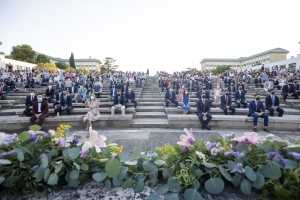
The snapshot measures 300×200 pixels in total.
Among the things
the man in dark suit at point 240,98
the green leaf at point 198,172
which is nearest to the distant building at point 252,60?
the man in dark suit at point 240,98

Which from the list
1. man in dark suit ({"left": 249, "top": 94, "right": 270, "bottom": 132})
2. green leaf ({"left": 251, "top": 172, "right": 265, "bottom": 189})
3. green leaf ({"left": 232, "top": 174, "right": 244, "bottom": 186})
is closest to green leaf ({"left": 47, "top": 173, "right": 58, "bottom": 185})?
green leaf ({"left": 232, "top": 174, "right": 244, "bottom": 186})

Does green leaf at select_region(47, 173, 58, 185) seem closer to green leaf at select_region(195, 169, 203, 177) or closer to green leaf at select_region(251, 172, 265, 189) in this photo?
green leaf at select_region(195, 169, 203, 177)

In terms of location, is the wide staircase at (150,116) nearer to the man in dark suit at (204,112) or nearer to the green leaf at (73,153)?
the man in dark suit at (204,112)

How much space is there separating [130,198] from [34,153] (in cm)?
86

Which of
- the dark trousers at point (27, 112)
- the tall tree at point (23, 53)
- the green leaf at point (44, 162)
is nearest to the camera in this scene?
the green leaf at point (44, 162)

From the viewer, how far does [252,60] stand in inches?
3310

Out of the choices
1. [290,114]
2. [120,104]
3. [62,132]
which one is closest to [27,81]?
[120,104]

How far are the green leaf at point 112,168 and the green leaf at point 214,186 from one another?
0.64m

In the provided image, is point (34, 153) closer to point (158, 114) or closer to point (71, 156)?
point (71, 156)

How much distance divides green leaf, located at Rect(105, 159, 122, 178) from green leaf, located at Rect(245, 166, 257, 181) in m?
0.90

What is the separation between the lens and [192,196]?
1.01 metres

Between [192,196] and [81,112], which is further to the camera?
[81,112]

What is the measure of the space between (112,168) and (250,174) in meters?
0.97

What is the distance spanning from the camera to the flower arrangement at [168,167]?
3.44 ft
